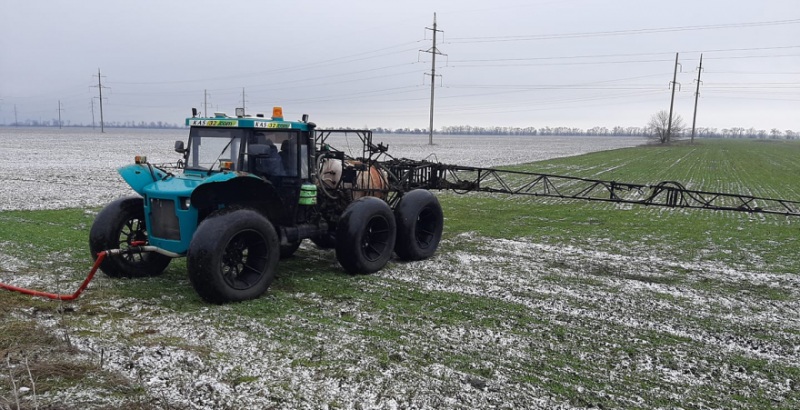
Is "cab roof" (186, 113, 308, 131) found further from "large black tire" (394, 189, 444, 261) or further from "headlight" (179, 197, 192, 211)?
"large black tire" (394, 189, 444, 261)

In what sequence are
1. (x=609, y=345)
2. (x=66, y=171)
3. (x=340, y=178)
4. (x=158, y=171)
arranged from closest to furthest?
1. (x=609, y=345)
2. (x=158, y=171)
3. (x=340, y=178)
4. (x=66, y=171)

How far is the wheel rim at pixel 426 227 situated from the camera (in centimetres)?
1041

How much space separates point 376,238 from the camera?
9227 millimetres

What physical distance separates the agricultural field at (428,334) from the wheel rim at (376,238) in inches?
14.7

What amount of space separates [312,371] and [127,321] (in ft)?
8.55

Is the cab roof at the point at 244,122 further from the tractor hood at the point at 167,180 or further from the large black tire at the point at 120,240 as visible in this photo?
the large black tire at the point at 120,240

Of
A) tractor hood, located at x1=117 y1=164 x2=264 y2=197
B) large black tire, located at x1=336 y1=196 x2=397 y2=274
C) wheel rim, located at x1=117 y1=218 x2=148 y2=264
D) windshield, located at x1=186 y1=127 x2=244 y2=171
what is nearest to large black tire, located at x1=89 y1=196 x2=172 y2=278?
wheel rim, located at x1=117 y1=218 x2=148 y2=264

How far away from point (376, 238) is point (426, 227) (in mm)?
1570

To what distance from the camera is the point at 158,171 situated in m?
8.24

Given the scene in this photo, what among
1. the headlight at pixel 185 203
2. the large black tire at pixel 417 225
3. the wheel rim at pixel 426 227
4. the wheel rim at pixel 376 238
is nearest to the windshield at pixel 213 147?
the headlight at pixel 185 203

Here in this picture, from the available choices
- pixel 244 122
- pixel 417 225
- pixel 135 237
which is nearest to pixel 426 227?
pixel 417 225

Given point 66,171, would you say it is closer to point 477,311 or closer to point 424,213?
point 424,213

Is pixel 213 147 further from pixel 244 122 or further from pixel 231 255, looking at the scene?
pixel 231 255

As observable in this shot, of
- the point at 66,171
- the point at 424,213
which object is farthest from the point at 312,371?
the point at 66,171
